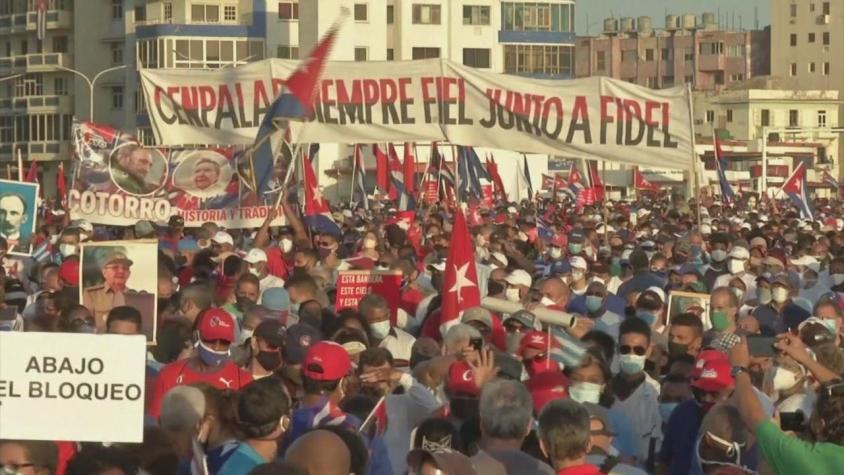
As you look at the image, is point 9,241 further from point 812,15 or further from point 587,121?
point 812,15

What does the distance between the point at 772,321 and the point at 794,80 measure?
514 ft

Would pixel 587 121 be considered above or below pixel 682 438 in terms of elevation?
above

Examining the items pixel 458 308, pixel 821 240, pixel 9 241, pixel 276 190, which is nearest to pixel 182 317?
pixel 458 308

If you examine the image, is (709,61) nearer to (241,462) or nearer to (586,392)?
(586,392)

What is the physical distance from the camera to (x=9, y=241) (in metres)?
18.7

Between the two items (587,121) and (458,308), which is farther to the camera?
(587,121)

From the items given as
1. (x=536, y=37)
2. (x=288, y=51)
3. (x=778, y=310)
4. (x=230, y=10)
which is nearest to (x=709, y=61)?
(x=536, y=37)

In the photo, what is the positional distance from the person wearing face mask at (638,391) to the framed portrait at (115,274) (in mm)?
3531

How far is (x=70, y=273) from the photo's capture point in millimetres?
15930

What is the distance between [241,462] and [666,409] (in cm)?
316

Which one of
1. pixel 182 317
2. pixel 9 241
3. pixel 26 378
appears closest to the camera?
pixel 26 378

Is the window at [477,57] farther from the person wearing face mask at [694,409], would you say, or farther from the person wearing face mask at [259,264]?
the person wearing face mask at [694,409]

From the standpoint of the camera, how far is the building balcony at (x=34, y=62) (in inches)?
4395

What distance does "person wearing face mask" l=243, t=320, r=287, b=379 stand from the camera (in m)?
10.9
